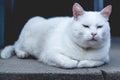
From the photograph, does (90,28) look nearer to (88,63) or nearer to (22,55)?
(88,63)

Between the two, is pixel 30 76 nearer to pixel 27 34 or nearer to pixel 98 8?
pixel 27 34

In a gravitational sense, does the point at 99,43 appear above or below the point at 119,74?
above

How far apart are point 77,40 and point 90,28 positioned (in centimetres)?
18

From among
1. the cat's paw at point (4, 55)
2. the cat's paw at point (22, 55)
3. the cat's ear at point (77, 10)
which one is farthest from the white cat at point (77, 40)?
the cat's paw at point (4, 55)

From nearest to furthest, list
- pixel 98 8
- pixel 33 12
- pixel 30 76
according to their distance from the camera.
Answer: pixel 30 76 → pixel 98 8 → pixel 33 12

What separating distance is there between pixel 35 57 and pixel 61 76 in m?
0.73

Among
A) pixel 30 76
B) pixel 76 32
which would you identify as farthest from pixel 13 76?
pixel 76 32

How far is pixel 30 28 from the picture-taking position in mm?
3838

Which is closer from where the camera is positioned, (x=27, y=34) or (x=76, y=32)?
(x=76, y=32)

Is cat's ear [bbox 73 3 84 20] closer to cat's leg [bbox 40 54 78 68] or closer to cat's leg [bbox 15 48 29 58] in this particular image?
cat's leg [bbox 40 54 78 68]

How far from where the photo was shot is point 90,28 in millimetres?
3117

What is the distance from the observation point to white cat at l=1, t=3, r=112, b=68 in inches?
124

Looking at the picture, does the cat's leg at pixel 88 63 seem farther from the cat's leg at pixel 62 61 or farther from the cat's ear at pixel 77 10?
the cat's ear at pixel 77 10

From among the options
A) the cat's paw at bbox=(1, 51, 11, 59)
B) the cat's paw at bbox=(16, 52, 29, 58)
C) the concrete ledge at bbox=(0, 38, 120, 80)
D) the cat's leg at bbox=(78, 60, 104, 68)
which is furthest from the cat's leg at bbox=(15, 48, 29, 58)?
the cat's leg at bbox=(78, 60, 104, 68)
